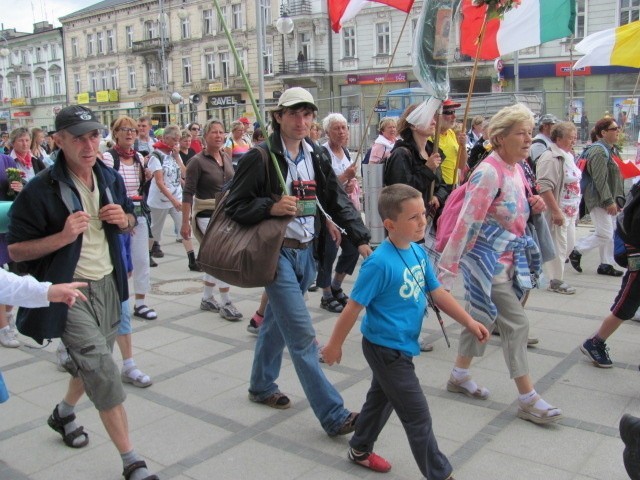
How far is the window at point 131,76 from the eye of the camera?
55.4 meters

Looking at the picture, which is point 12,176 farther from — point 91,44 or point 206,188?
point 91,44

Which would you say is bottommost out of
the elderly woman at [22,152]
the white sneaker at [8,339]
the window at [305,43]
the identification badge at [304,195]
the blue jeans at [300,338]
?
the white sneaker at [8,339]

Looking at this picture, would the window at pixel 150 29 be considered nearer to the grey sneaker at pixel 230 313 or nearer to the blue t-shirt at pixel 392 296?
the grey sneaker at pixel 230 313

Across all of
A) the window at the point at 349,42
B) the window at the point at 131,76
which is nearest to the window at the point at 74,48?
the window at the point at 131,76

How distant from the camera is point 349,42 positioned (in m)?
40.5

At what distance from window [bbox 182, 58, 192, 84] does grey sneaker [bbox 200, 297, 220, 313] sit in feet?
155

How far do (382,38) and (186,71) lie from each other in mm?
18624

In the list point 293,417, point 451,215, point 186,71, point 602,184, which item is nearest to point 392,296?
point 451,215

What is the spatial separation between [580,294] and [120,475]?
5269mm

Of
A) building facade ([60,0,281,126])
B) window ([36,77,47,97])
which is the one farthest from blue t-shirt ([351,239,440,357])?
window ([36,77,47,97])

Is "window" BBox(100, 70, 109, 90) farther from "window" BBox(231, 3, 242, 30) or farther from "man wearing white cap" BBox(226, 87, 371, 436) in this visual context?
"man wearing white cap" BBox(226, 87, 371, 436)

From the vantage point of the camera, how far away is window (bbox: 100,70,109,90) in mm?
58250

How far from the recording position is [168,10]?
5125 cm

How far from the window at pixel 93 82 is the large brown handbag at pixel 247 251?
60238mm
